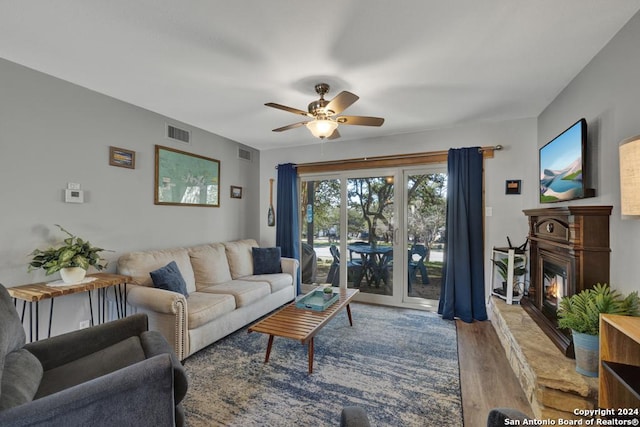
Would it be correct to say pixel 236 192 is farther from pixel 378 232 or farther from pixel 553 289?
pixel 553 289

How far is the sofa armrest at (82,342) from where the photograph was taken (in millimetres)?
1601

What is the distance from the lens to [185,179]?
12.1ft

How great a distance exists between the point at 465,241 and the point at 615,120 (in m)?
1.88

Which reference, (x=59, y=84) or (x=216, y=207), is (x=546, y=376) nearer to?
(x=216, y=207)

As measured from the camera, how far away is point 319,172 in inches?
177

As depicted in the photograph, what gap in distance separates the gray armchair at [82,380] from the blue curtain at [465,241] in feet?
10.4

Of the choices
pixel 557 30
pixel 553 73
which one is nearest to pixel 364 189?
pixel 553 73

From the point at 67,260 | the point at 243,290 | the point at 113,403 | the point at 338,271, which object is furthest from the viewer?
the point at 338,271

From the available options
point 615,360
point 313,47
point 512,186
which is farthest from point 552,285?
point 313,47

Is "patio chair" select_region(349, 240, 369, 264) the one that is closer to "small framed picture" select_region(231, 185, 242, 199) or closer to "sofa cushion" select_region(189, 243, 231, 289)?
"sofa cushion" select_region(189, 243, 231, 289)

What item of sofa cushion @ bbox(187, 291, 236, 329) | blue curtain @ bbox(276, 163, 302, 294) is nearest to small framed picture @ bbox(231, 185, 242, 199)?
blue curtain @ bbox(276, 163, 302, 294)

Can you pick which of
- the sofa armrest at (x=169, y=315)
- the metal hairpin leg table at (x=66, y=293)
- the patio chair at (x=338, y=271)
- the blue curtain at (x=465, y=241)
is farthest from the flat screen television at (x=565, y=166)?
the metal hairpin leg table at (x=66, y=293)

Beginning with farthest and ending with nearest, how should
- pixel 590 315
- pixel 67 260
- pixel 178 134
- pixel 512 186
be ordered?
pixel 178 134 → pixel 512 186 → pixel 67 260 → pixel 590 315

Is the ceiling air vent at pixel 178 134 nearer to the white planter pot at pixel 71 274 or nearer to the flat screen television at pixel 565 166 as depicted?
the white planter pot at pixel 71 274
